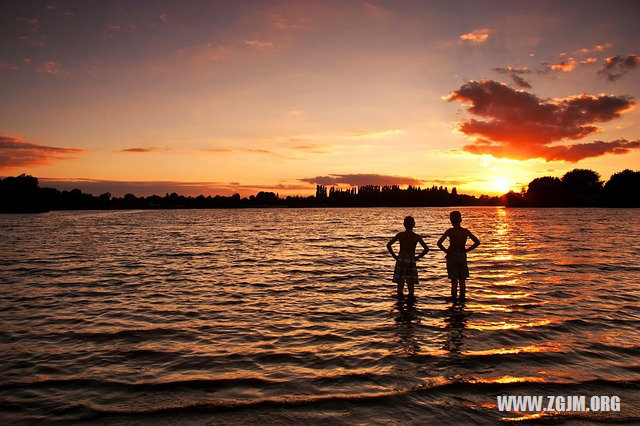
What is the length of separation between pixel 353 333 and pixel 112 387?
5.63 metres

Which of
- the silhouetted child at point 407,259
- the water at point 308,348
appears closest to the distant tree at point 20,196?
the water at point 308,348

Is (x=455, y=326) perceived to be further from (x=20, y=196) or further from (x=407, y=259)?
(x=20, y=196)

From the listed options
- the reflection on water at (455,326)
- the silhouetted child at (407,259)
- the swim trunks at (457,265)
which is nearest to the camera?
the reflection on water at (455,326)

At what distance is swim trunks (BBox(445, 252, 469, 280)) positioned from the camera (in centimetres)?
1306

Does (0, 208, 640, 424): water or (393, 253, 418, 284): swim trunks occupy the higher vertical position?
(393, 253, 418, 284): swim trunks

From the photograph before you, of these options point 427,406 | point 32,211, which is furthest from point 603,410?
point 32,211

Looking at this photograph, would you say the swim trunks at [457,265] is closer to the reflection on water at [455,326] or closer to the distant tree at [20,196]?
the reflection on water at [455,326]

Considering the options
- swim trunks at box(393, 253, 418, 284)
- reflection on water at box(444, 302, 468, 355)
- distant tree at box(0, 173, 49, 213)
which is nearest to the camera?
reflection on water at box(444, 302, 468, 355)

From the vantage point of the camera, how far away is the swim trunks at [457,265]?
13.1m

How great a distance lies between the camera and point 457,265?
1312 centimetres

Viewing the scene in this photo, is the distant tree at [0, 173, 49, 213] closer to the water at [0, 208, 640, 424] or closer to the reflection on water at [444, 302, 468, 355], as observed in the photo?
the water at [0, 208, 640, 424]

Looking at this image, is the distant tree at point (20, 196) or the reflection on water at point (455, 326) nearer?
the reflection on water at point (455, 326)

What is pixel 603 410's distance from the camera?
6.07m

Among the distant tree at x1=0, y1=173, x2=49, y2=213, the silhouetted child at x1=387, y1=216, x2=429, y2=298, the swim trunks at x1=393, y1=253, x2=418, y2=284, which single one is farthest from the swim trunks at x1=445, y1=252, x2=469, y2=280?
the distant tree at x1=0, y1=173, x2=49, y2=213
